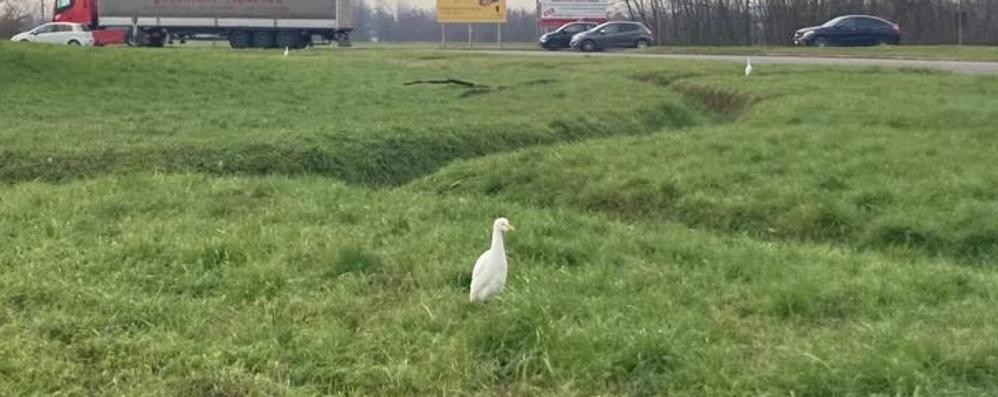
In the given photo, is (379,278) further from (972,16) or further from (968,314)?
(972,16)

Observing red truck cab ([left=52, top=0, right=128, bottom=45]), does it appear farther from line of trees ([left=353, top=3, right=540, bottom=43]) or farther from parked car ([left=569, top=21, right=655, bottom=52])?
line of trees ([left=353, top=3, right=540, bottom=43])

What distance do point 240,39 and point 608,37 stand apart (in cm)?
1683

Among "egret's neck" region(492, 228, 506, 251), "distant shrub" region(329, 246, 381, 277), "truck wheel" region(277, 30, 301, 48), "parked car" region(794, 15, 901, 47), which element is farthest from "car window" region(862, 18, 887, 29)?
"egret's neck" region(492, 228, 506, 251)

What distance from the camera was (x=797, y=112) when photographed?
12.5 meters

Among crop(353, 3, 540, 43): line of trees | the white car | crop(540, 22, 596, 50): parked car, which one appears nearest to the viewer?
the white car

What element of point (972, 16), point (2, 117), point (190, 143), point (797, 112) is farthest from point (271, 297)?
point (972, 16)

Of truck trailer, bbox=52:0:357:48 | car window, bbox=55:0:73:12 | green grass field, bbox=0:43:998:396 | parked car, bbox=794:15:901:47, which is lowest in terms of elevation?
green grass field, bbox=0:43:998:396

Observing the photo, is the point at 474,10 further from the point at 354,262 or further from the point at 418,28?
the point at 354,262

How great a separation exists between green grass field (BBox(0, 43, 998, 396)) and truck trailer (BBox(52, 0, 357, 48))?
2975cm

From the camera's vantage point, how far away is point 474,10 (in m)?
56.1

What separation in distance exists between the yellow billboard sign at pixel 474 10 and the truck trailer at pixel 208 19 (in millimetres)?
14035

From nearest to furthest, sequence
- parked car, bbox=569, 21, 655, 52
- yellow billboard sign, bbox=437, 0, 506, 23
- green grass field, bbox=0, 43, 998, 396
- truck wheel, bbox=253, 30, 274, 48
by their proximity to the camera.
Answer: green grass field, bbox=0, 43, 998, 396 → parked car, bbox=569, 21, 655, 52 → truck wheel, bbox=253, 30, 274, 48 → yellow billboard sign, bbox=437, 0, 506, 23

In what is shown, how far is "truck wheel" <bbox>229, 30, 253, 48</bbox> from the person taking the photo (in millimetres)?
42531

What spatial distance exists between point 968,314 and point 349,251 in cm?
317
